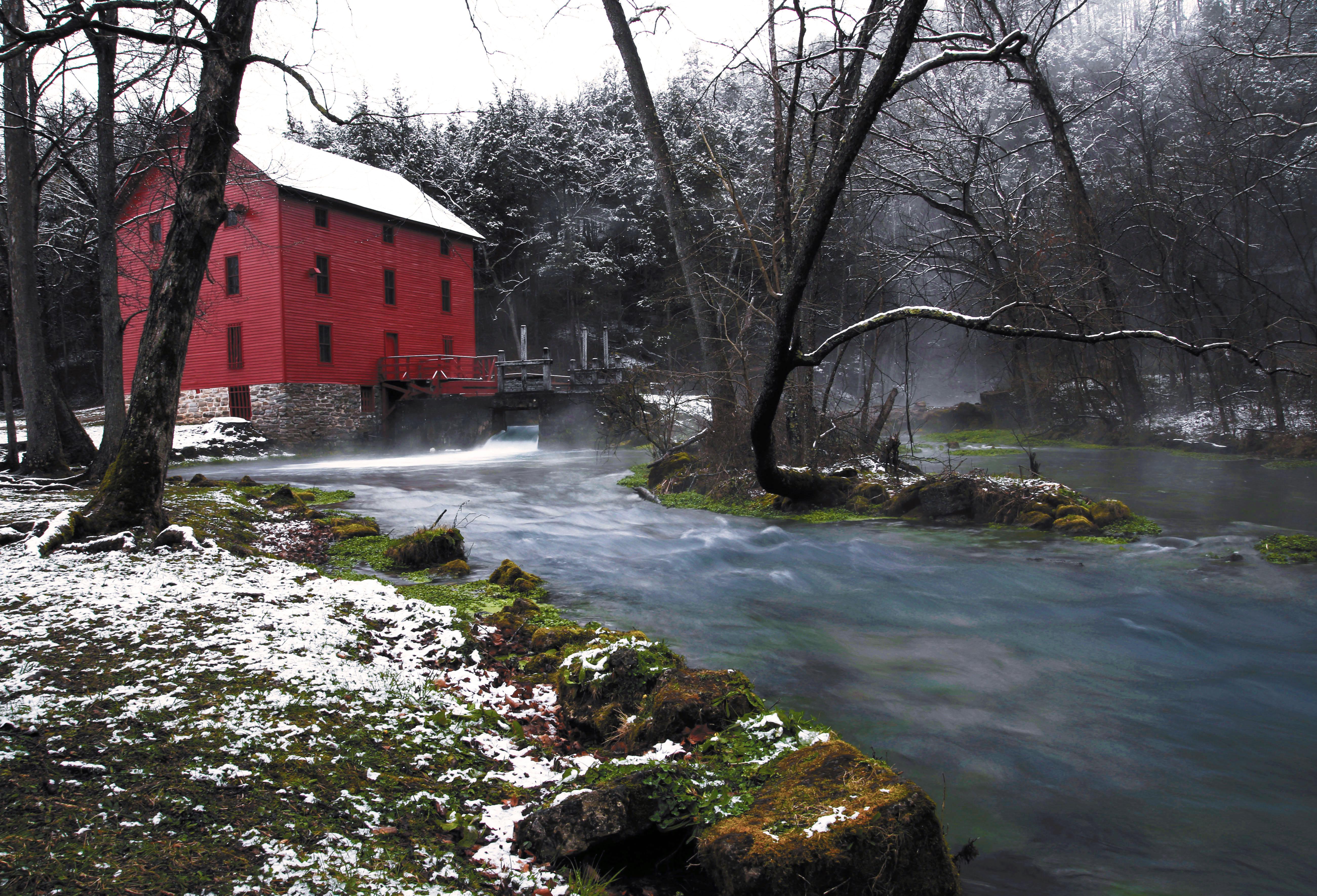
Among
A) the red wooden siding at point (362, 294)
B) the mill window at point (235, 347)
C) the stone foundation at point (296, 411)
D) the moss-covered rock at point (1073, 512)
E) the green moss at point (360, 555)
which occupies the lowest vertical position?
the green moss at point (360, 555)

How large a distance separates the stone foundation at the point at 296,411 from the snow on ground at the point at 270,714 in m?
20.8

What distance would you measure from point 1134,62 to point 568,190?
29.3 m

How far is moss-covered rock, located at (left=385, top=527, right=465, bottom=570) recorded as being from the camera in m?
7.26

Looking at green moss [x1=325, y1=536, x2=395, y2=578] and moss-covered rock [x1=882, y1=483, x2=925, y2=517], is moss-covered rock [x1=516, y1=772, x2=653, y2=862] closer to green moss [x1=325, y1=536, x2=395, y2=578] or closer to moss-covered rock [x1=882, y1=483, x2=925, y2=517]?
green moss [x1=325, y1=536, x2=395, y2=578]

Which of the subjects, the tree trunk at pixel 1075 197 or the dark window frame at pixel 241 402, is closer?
the tree trunk at pixel 1075 197

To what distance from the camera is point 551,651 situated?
4840 mm

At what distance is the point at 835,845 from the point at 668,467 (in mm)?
11009

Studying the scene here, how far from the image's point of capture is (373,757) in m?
3.17

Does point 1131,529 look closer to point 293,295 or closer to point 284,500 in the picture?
point 284,500

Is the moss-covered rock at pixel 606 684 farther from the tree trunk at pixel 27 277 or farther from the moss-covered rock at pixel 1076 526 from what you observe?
the tree trunk at pixel 27 277

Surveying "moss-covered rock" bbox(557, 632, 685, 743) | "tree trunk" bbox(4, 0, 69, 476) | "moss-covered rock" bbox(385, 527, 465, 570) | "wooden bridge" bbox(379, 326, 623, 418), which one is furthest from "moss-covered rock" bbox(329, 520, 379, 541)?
"wooden bridge" bbox(379, 326, 623, 418)

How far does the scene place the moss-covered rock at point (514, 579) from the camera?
6691 mm

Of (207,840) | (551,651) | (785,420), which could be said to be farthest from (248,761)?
(785,420)

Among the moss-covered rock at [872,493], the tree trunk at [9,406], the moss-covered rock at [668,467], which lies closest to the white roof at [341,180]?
the tree trunk at [9,406]
